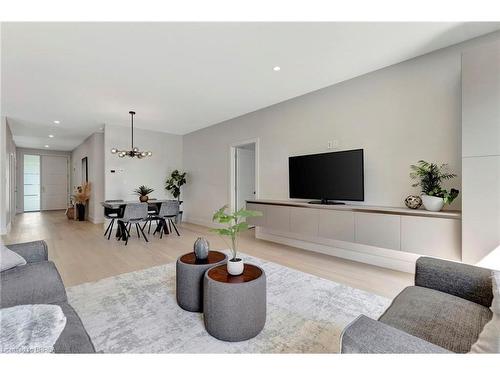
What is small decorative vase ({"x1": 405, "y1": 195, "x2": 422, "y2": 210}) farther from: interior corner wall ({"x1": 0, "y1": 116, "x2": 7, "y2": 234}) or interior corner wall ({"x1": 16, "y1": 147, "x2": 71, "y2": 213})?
interior corner wall ({"x1": 16, "y1": 147, "x2": 71, "y2": 213})

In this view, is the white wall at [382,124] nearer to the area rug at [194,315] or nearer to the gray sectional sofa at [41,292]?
the area rug at [194,315]

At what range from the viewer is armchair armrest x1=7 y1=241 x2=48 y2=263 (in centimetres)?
194

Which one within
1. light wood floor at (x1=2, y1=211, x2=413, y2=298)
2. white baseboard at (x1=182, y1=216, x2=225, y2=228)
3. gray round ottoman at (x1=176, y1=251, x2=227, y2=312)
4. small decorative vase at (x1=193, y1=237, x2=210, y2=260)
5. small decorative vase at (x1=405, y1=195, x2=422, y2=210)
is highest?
small decorative vase at (x1=405, y1=195, x2=422, y2=210)

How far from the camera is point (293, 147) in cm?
427

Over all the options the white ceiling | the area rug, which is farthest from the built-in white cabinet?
the white ceiling

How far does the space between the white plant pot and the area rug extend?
118 cm

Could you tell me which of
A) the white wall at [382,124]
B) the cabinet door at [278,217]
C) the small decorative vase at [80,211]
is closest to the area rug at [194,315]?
the cabinet door at [278,217]

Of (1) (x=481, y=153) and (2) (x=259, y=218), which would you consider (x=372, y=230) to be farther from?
(2) (x=259, y=218)
